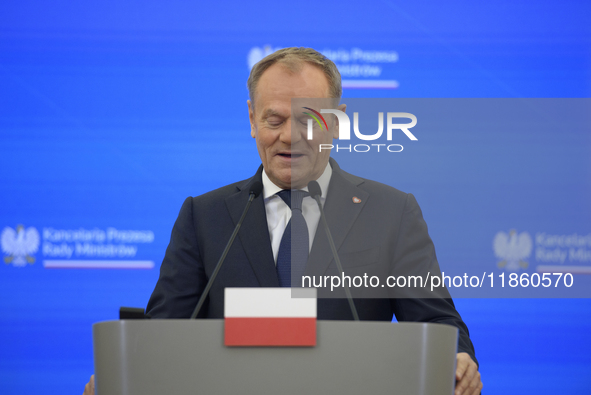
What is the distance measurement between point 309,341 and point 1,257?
2.30 metres

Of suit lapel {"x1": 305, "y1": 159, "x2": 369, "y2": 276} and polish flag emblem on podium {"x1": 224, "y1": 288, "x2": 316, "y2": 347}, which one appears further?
Result: suit lapel {"x1": 305, "y1": 159, "x2": 369, "y2": 276}

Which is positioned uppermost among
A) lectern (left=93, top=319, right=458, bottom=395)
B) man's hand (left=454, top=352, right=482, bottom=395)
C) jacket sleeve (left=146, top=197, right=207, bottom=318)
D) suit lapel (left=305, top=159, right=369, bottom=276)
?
suit lapel (left=305, top=159, right=369, bottom=276)

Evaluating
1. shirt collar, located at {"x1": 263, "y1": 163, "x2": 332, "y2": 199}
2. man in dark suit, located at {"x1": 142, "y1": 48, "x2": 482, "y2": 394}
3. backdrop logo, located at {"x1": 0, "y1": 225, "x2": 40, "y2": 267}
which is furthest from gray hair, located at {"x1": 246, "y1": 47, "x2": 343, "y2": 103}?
backdrop logo, located at {"x1": 0, "y1": 225, "x2": 40, "y2": 267}

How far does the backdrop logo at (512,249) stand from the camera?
56.9 inches

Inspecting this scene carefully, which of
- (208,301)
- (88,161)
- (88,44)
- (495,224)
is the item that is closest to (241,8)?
(88,44)

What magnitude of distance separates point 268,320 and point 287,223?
0.80 meters

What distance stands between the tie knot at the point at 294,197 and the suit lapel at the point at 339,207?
77mm

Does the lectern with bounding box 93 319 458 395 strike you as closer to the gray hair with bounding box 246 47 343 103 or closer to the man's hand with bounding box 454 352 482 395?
the man's hand with bounding box 454 352 482 395

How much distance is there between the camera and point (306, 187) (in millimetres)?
1732

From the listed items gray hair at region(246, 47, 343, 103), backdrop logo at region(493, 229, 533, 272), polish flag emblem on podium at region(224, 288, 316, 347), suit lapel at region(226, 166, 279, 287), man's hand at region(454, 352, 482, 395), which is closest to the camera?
polish flag emblem on podium at region(224, 288, 316, 347)

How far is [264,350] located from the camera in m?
0.94

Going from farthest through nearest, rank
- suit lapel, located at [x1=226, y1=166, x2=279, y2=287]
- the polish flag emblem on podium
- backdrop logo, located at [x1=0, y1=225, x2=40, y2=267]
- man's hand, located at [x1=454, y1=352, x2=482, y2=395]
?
backdrop logo, located at [x1=0, y1=225, x2=40, y2=267] < suit lapel, located at [x1=226, y1=166, x2=279, y2=287] < man's hand, located at [x1=454, y1=352, x2=482, y2=395] < the polish flag emblem on podium

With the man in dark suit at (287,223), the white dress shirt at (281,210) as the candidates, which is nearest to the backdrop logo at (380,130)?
the man in dark suit at (287,223)

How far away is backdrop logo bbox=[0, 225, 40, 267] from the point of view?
8.91 ft
